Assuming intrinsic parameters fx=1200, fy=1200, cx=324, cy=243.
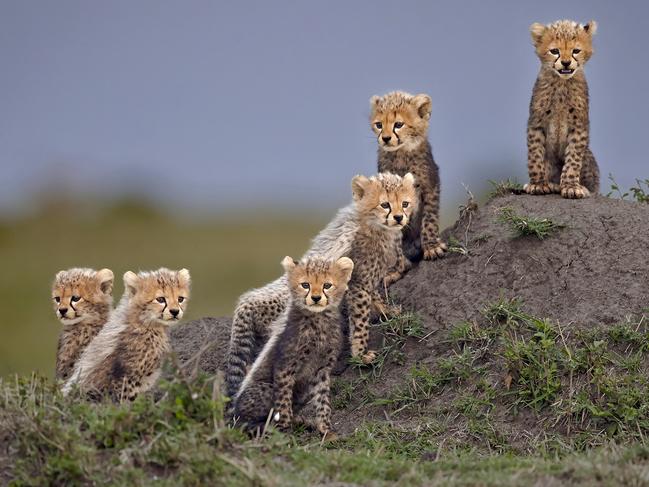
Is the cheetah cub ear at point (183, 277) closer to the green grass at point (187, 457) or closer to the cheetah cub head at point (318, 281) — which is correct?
the cheetah cub head at point (318, 281)

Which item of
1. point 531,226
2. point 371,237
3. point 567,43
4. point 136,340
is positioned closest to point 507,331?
point 531,226

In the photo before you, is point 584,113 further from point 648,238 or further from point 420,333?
point 420,333

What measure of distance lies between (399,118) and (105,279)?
2.21m

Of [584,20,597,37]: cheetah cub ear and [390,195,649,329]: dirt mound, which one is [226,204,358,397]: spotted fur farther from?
[584,20,597,37]: cheetah cub ear

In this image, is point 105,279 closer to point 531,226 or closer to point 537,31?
point 531,226

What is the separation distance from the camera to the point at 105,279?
758 cm

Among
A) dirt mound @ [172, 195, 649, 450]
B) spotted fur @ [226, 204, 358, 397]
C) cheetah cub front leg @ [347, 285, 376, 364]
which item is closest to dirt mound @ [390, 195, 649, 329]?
dirt mound @ [172, 195, 649, 450]

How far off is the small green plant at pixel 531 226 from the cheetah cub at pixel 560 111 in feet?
1.16

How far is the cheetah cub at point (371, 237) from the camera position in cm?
764

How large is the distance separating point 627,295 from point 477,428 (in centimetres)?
148

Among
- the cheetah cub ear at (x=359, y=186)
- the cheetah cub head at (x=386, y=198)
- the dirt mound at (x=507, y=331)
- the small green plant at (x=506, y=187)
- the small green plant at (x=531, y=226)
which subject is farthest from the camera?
the small green plant at (x=506, y=187)

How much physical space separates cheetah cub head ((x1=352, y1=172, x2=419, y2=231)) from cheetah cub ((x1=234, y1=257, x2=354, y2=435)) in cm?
65

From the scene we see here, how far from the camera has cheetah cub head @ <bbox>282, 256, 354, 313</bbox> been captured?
6.96 m

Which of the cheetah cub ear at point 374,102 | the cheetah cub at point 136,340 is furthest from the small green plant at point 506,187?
the cheetah cub at point 136,340
